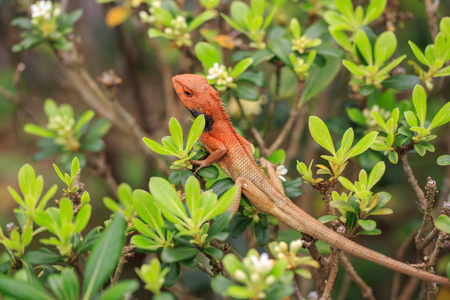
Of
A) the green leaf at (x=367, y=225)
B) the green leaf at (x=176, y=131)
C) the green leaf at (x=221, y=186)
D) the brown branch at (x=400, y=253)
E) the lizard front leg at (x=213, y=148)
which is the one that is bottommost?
the brown branch at (x=400, y=253)

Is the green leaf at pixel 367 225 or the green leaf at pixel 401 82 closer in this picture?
the green leaf at pixel 367 225

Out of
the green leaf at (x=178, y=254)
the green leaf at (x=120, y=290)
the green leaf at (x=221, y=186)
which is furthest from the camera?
the green leaf at (x=221, y=186)

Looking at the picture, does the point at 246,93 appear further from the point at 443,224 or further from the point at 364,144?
the point at 443,224

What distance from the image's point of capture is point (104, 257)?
1.73 metres

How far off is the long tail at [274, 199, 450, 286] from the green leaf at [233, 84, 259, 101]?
757 millimetres

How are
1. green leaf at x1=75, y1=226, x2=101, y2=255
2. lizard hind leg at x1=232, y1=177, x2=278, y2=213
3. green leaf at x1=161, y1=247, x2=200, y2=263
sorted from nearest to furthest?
green leaf at x1=161, y1=247, x2=200, y2=263, green leaf at x1=75, y1=226, x2=101, y2=255, lizard hind leg at x1=232, y1=177, x2=278, y2=213

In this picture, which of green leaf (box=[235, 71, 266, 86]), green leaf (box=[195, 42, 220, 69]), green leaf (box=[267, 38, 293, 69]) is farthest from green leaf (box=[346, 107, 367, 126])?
green leaf (box=[195, 42, 220, 69])

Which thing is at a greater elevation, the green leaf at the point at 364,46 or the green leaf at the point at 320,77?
the green leaf at the point at 364,46

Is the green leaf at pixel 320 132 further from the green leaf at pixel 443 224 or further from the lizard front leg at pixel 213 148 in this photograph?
the lizard front leg at pixel 213 148

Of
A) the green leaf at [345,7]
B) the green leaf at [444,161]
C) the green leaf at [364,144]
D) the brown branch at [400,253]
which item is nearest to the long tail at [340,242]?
the green leaf at [364,144]

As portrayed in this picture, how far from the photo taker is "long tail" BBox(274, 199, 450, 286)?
2066mm

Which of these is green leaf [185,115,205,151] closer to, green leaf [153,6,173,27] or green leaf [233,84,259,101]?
green leaf [233,84,259,101]

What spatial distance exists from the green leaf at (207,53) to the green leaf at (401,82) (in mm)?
1141

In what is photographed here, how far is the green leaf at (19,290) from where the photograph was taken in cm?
152
